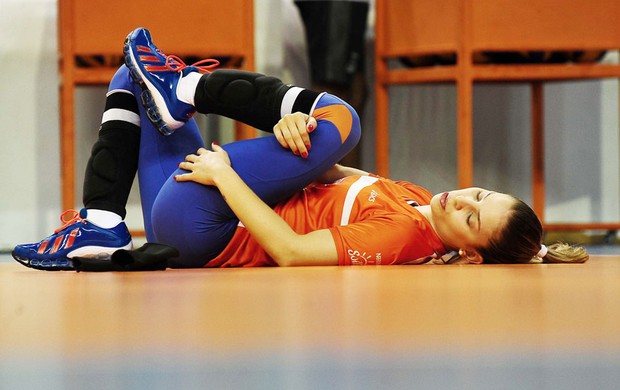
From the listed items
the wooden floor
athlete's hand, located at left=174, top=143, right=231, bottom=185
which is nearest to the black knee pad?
athlete's hand, located at left=174, top=143, right=231, bottom=185

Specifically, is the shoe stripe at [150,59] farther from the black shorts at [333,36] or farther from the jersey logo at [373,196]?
the black shorts at [333,36]

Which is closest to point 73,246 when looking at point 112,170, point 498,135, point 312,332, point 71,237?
point 71,237

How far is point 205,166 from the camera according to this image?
65.4 inches

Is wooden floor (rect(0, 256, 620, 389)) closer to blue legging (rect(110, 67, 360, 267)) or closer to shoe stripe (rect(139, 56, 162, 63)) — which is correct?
blue legging (rect(110, 67, 360, 267))

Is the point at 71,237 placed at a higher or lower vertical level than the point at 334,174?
lower

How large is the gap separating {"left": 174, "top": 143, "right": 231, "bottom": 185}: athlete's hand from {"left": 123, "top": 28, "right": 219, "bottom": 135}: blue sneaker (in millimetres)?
75

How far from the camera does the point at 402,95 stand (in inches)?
143

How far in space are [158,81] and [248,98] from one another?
16cm

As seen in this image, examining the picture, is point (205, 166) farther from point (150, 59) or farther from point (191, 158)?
point (150, 59)

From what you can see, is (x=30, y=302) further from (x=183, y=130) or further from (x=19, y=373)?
(x=183, y=130)

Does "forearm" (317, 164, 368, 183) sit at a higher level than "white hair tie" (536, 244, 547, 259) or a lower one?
higher

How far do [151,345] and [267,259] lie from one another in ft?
3.10

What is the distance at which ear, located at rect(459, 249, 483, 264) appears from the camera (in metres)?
1.79

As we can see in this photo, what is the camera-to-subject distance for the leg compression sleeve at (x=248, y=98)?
1.69 m
